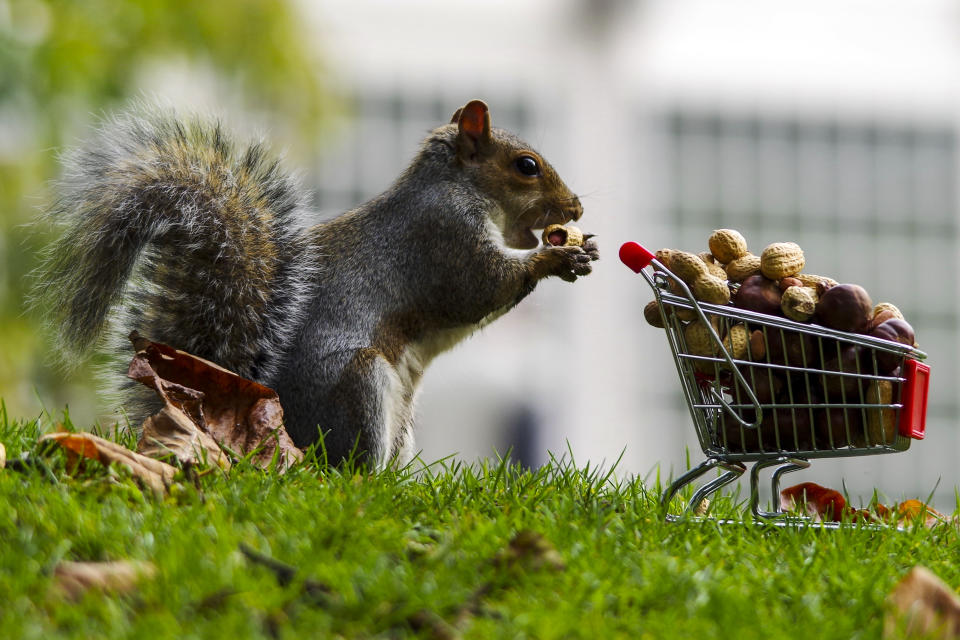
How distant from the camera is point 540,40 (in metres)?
24.7

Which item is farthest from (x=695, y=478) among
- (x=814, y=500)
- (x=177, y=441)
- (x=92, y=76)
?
(x=92, y=76)

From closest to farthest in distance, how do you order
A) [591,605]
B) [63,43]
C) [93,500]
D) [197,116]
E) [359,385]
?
[591,605] < [93,500] < [359,385] < [197,116] < [63,43]

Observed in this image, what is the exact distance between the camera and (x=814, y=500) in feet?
7.13

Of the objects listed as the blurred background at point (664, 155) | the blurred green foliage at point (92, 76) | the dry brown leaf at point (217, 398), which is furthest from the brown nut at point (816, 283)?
the blurred background at point (664, 155)

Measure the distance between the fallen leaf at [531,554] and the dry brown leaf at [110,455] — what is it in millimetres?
565

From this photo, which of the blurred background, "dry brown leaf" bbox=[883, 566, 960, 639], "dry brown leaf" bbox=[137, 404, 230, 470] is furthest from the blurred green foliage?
the blurred background

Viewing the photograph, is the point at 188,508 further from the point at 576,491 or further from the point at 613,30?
the point at 613,30

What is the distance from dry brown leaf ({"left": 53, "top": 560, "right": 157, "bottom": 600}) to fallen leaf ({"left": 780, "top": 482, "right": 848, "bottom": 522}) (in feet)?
4.03

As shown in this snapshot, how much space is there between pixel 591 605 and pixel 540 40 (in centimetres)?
2425

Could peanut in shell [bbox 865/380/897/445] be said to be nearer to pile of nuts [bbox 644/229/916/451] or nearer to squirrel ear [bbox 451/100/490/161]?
pile of nuts [bbox 644/229/916/451]

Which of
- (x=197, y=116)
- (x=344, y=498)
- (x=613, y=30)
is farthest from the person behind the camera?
(x=613, y=30)

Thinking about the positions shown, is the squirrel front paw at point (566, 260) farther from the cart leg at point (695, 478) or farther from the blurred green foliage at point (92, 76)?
the blurred green foliage at point (92, 76)

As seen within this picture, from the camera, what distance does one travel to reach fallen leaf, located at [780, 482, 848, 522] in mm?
2082

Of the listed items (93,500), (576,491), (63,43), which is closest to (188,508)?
(93,500)
